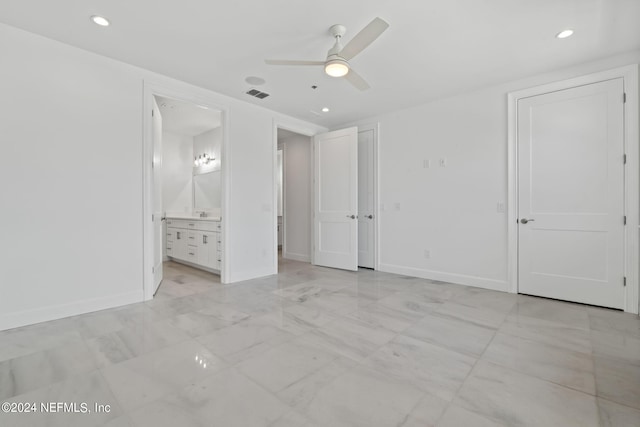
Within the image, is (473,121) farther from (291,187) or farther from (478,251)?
(291,187)

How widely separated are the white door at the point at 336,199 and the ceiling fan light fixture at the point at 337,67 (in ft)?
7.81

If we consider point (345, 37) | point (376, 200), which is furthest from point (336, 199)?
point (345, 37)

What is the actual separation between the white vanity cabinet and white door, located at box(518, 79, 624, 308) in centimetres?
417

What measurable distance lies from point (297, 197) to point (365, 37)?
417 cm

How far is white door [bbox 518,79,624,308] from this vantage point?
117 inches

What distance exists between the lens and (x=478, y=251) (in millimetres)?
3816

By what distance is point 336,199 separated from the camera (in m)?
5.04

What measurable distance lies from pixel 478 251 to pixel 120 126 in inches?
181

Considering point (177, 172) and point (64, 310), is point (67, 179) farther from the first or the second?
point (177, 172)

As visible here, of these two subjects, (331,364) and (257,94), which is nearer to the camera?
(331,364)

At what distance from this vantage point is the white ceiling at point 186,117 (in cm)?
449

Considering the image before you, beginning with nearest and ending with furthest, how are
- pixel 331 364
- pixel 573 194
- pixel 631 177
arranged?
pixel 331 364 → pixel 631 177 → pixel 573 194

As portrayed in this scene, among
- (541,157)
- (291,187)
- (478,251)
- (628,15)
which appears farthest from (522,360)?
(291,187)

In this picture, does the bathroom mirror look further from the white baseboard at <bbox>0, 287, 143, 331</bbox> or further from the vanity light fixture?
the white baseboard at <bbox>0, 287, 143, 331</bbox>
